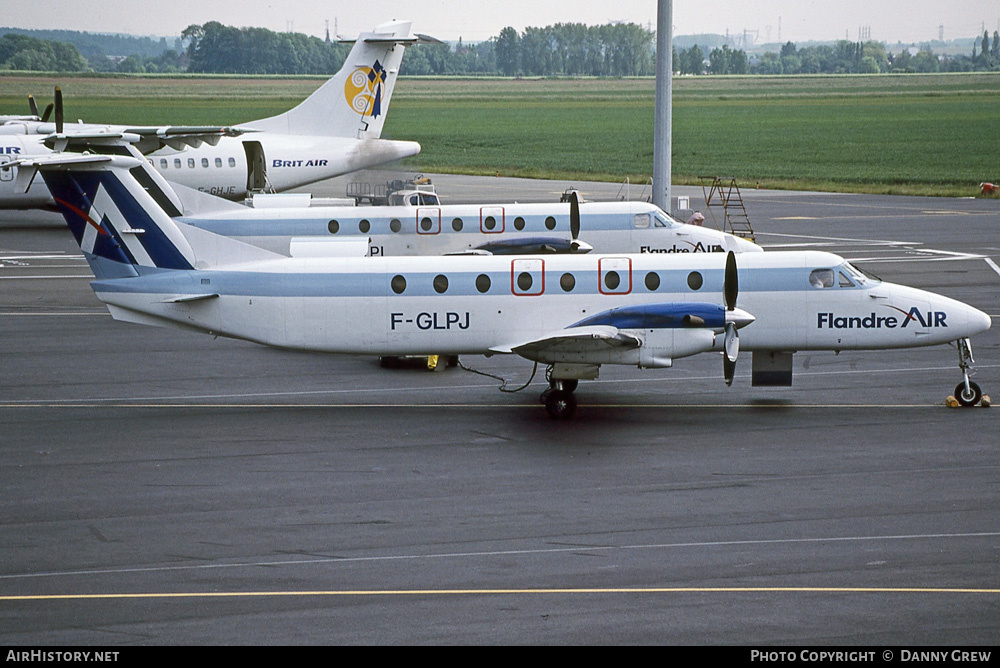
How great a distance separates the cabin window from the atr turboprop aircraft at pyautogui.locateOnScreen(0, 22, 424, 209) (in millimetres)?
34155

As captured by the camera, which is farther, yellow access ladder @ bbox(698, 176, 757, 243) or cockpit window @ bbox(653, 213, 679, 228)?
yellow access ladder @ bbox(698, 176, 757, 243)

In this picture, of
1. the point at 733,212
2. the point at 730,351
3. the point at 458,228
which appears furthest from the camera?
the point at 733,212

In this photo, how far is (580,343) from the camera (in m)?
21.7

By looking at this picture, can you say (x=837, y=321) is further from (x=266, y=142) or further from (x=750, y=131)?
(x=750, y=131)

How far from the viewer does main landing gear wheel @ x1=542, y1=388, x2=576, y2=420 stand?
22.0 m

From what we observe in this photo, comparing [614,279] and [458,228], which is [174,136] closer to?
[458,228]

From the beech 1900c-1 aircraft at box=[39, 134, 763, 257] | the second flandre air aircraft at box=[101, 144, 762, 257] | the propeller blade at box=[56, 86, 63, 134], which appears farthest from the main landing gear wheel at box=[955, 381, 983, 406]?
the propeller blade at box=[56, 86, 63, 134]

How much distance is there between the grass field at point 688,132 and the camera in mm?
87438

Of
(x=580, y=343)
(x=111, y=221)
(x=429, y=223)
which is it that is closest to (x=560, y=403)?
(x=580, y=343)

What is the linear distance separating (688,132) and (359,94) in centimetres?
8701

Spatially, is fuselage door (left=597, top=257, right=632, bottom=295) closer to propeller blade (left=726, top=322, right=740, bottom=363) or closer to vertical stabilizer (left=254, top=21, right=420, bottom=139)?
propeller blade (left=726, top=322, right=740, bottom=363)

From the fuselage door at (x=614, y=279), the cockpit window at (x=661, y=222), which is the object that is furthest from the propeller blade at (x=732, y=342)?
the cockpit window at (x=661, y=222)

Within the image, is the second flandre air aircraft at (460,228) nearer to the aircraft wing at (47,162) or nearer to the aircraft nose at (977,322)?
the aircraft wing at (47,162)

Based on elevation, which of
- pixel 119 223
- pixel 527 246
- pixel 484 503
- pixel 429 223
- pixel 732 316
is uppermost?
pixel 119 223
